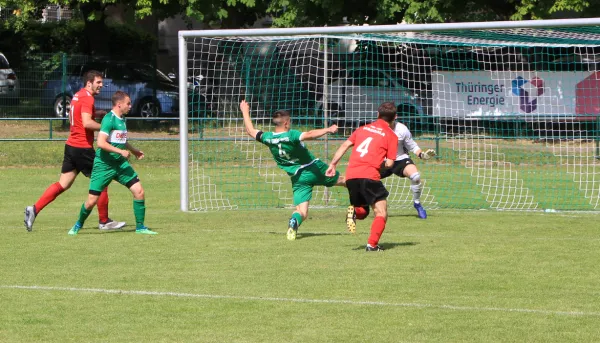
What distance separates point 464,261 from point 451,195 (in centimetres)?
813

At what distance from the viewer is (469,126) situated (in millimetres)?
20891

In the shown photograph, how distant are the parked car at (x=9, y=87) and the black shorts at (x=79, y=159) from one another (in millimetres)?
13461

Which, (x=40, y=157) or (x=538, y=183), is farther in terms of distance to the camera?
(x=40, y=157)

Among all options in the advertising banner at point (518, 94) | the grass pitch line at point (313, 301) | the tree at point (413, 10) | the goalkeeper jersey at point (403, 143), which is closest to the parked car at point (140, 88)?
the tree at point (413, 10)

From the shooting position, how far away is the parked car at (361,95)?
64.4 feet

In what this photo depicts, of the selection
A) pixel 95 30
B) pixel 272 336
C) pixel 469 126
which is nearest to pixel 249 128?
pixel 272 336

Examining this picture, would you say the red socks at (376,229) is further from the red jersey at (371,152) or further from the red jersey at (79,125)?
the red jersey at (79,125)

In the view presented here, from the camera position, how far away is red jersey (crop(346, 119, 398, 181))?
36.2ft

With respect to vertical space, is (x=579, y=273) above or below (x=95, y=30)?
below

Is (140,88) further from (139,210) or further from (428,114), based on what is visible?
(139,210)

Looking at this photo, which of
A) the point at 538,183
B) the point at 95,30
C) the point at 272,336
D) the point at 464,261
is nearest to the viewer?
the point at 272,336

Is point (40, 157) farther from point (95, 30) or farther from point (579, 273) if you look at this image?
point (579, 273)

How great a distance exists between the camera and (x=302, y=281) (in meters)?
9.44

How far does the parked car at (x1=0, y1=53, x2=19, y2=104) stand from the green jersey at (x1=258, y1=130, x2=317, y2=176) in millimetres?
15094
